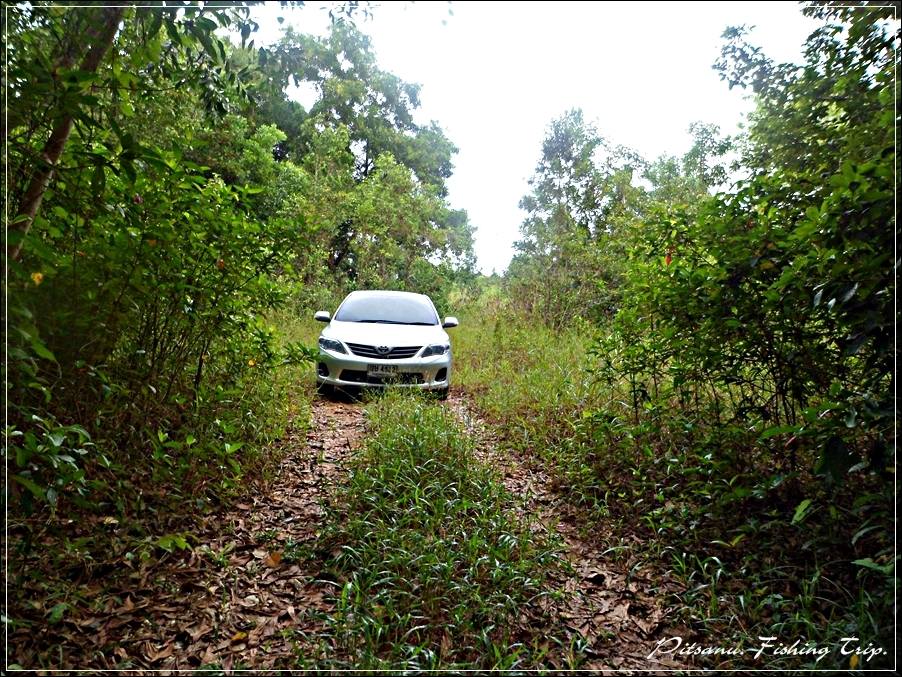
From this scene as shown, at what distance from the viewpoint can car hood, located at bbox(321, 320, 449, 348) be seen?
6137mm

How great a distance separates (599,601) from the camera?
2.49 m

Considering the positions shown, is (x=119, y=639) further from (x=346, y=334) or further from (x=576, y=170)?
(x=576, y=170)

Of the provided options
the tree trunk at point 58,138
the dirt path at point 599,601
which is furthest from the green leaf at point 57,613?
the dirt path at point 599,601

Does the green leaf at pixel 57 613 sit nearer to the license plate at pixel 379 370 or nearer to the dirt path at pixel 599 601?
the dirt path at pixel 599 601

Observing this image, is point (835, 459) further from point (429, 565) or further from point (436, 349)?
point (436, 349)

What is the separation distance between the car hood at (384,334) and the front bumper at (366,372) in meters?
0.24

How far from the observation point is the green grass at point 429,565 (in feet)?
6.83

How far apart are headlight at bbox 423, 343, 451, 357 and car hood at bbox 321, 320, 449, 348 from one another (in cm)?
6

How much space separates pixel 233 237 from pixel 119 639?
7.52ft

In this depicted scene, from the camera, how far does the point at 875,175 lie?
1.89 meters

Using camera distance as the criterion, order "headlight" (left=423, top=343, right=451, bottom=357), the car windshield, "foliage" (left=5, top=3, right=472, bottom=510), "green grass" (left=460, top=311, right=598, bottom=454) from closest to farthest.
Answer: "foliage" (left=5, top=3, right=472, bottom=510) < "green grass" (left=460, top=311, right=598, bottom=454) < "headlight" (left=423, top=343, right=451, bottom=357) < the car windshield

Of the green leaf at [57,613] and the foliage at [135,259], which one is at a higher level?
the foliage at [135,259]

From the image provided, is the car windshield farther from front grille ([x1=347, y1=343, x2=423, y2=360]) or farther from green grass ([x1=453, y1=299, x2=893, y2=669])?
green grass ([x1=453, y1=299, x2=893, y2=669])

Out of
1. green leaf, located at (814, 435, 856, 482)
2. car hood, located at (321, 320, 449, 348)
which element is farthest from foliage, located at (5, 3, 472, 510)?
green leaf, located at (814, 435, 856, 482)
